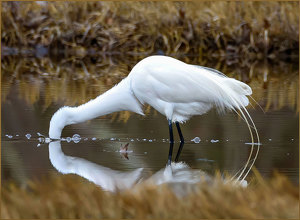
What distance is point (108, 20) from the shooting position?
16.1 m

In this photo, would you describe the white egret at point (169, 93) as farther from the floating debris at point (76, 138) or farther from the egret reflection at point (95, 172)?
the egret reflection at point (95, 172)

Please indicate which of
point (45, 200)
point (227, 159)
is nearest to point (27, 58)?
point (227, 159)

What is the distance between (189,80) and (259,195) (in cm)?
286

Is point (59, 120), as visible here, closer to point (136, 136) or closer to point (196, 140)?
point (136, 136)

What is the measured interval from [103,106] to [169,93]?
2.24 feet

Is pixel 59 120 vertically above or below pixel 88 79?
above

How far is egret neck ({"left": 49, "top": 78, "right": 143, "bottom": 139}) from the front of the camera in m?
6.95

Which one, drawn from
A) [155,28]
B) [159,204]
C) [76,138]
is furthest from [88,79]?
[159,204]

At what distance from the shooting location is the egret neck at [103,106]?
695cm

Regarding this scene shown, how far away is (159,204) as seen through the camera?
4.00 meters

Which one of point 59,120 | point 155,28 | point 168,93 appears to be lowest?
point 155,28

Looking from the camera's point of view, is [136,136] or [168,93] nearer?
[168,93]

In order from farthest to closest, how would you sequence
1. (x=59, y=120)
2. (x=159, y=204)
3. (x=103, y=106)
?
(x=103, y=106), (x=59, y=120), (x=159, y=204)

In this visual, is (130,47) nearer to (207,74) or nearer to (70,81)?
(70,81)
